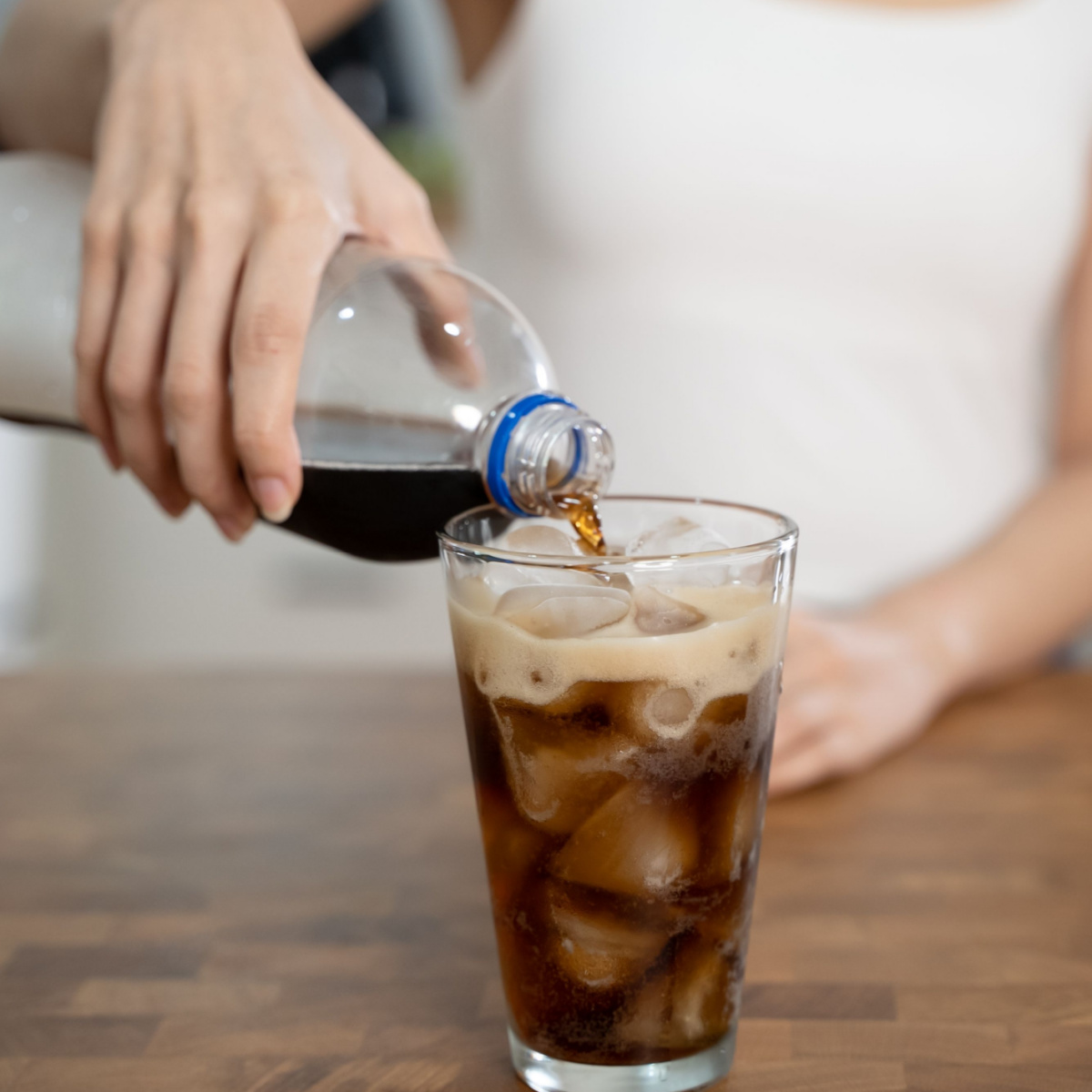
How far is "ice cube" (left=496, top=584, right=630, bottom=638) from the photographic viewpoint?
467 millimetres

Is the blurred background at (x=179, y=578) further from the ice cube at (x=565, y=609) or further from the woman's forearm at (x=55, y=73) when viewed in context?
the ice cube at (x=565, y=609)

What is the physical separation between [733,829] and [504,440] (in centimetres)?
19

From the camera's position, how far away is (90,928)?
0.66 metres

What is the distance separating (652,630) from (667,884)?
4.1 inches

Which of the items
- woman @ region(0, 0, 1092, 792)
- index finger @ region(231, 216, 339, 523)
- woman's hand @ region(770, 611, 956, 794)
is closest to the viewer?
index finger @ region(231, 216, 339, 523)

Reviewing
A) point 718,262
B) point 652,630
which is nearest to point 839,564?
point 718,262

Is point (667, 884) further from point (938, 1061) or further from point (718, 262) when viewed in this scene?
point (718, 262)

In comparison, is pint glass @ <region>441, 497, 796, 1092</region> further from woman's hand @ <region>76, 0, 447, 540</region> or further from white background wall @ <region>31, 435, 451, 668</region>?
white background wall @ <region>31, 435, 451, 668</region>

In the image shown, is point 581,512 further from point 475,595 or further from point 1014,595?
point 1014,595

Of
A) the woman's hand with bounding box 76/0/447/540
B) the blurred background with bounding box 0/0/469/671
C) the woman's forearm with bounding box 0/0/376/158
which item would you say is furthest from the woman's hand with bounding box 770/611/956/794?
the blurred background with bounding box 0/0/469/671

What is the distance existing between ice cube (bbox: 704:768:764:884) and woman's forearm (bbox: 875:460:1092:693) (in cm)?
55

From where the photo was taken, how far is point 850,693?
2.98 ft

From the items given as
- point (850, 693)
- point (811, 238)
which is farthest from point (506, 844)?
point (811, 238)

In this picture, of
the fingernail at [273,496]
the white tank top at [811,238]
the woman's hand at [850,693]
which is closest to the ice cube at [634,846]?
the fingernail at [273,496]
